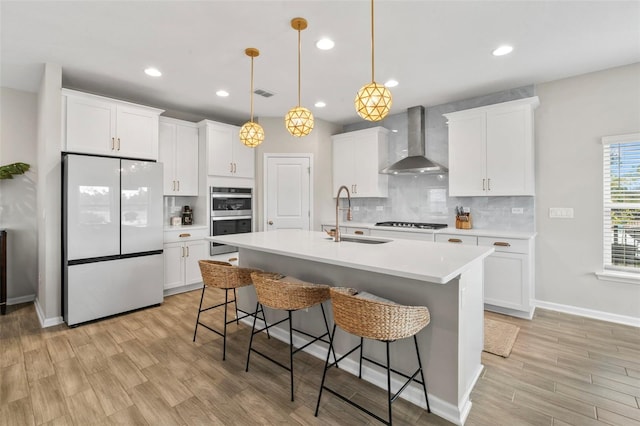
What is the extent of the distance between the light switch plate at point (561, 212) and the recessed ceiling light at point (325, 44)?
3.20 m

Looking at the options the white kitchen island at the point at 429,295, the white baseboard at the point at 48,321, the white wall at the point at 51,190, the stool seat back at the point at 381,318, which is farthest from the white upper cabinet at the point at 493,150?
the white baseboard at the point at 48,321

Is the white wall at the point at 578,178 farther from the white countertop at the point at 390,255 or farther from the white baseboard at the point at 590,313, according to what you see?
the white countertop at the point at 390,255

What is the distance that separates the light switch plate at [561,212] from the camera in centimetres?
358

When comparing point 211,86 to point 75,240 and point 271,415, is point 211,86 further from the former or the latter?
point 271,415

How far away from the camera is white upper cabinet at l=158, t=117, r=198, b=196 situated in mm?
4449

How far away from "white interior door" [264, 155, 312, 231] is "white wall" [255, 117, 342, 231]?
104 millimetres

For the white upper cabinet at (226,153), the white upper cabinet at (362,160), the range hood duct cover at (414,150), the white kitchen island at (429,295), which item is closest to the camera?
the white kitchen island at (429,295)

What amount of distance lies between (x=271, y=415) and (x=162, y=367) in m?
1.11

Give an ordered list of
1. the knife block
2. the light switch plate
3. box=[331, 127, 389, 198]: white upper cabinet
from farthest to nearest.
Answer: box=[331, 127, 389, 198]: white upper cabinet
the knife block
the light switch plate

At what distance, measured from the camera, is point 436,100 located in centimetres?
436

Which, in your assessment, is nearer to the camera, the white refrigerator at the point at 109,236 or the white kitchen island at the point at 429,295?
the white kitchen island at the point at 429,295

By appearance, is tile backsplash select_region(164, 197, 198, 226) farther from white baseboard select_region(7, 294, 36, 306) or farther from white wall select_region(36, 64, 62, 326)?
white baseboard select_region(7, 294, 36, 306)

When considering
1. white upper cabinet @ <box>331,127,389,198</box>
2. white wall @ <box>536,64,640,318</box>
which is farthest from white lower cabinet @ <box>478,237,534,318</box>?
white upper cabinet @ <box>331,127,389,198</box>

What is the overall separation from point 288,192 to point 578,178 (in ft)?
12.9
